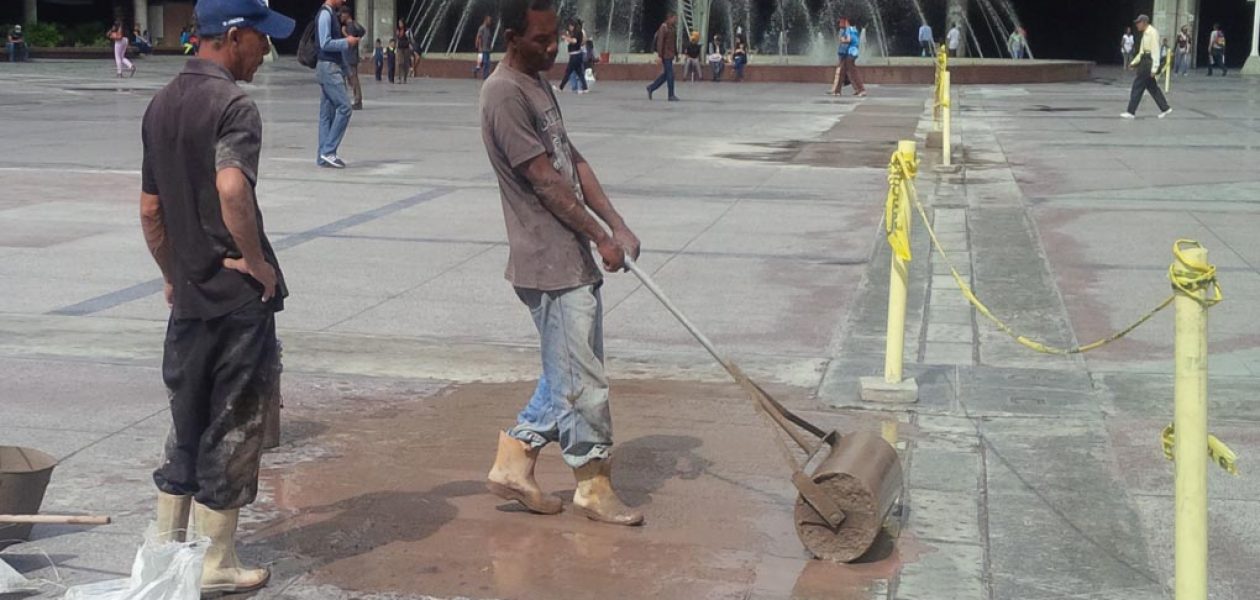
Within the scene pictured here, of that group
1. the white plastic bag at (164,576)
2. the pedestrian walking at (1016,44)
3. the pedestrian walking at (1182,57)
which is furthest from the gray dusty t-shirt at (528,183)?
the pedestrian walking at (1016,44)

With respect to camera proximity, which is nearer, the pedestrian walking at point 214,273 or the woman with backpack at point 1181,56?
the pedestrian walking at point 214,273

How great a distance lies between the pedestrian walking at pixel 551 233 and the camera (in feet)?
16.6

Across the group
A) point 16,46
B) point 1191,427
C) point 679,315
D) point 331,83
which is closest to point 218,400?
point 679,315

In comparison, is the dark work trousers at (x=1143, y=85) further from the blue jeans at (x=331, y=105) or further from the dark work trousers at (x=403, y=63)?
the dark work trousers at (x=403, y=63)

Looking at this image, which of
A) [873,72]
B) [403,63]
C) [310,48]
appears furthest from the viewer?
[873,72]

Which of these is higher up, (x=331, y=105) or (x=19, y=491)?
(x=331, y=105)

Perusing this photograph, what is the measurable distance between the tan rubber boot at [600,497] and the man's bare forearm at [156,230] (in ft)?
5.23

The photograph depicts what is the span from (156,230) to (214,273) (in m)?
0.28

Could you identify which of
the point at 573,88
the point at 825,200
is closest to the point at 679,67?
the point at 573,88

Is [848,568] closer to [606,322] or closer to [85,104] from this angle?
[606,322]

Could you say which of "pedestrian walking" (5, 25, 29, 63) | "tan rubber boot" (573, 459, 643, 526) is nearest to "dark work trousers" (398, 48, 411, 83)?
"pedestrian walking" (5, 25, 29, 63)

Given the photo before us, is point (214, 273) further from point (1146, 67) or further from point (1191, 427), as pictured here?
point (1146, 67)

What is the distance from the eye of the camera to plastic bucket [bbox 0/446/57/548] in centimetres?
470

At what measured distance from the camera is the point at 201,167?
14.4 ft
